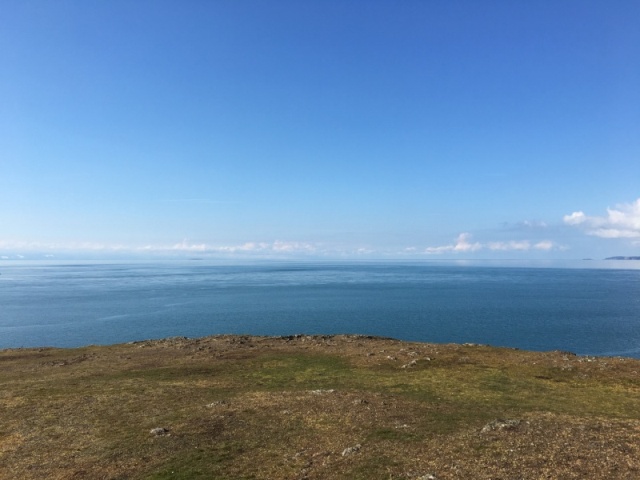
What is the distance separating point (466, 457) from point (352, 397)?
1181 centimetres

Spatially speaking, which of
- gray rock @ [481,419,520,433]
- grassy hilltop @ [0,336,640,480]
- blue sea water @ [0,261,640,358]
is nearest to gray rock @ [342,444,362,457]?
grassy hilltop @ [0,336,640,480]

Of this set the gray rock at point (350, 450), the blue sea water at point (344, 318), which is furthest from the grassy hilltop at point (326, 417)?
the blue sea water at point (344, 318)

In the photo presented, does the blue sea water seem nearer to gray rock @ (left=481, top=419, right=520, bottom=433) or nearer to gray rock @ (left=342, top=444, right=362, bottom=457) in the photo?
gray rock @ (left=481, top=419, right=520, bottom=433)

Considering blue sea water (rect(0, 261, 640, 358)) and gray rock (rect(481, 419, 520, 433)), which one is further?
blue sea water (rect(0, 261, 640, 358))

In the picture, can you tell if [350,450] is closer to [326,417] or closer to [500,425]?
[326,417]

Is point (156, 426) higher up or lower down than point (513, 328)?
higher up

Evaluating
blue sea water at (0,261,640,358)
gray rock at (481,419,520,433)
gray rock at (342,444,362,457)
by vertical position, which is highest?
gray rock at (481,419,520,433)

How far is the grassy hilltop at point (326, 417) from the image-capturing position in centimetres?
1977

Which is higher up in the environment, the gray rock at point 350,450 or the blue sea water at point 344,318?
the gray rock at point 350,450

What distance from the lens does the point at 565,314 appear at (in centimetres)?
12625

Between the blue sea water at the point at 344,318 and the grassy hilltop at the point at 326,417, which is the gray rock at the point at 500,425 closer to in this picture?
the grassy hilltop at the point at 326,417

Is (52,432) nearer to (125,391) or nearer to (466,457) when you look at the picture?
(125,391)

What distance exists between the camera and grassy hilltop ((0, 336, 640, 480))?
1977 cm

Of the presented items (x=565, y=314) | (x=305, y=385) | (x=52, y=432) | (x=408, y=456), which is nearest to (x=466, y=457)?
(x=408, y=456)
